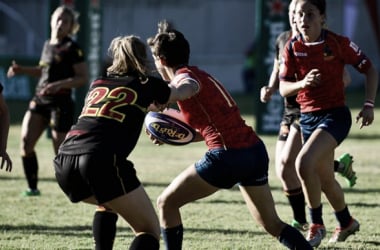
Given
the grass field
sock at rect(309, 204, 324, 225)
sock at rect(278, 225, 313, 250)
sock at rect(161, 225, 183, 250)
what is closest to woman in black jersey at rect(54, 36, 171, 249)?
sock at rect(161, 225, 183, 250)

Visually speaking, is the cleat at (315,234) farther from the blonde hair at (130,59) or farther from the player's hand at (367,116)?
the blonde hair at (130,59)

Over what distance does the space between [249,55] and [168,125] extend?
24.1m

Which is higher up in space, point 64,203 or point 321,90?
point 321,90

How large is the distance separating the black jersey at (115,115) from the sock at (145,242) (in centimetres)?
49

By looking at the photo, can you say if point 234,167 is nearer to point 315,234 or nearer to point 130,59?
point 130,59

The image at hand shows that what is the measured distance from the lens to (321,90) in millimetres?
7457

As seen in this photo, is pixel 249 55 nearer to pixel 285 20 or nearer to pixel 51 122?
pixel 285 20

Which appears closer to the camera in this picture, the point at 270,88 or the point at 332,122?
the point at 332,122

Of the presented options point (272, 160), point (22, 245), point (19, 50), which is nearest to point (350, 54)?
point (22, 245)

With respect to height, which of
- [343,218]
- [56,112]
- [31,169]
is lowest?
[31,169]

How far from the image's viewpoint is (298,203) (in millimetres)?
8352

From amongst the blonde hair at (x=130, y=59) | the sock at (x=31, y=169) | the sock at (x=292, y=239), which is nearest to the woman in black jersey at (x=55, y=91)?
the sock at (x=31, y=169)

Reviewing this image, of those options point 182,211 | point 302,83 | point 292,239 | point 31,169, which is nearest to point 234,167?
point 292,239

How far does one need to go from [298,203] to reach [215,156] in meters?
2.24
